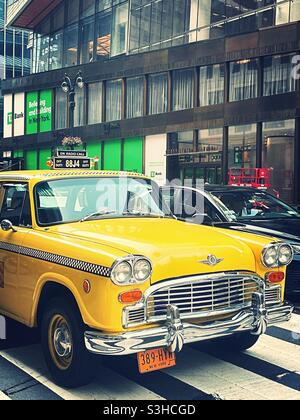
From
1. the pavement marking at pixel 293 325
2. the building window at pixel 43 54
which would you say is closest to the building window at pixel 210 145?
the building window at pixel 43 54

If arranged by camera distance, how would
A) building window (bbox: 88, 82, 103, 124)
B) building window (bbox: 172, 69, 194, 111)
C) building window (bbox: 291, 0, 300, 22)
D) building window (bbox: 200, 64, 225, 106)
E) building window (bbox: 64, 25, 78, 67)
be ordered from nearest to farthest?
building window (bbox: 291, 0, 300, 22) → building window (bbox: 200, 64, 225, 106) → building window (bbox: 172, 69, 194, 111) → building window (bbox: 88, 82, 103, 124) → building window (bbox: 64, 25, 78, 67)

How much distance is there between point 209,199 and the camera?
8.66 m

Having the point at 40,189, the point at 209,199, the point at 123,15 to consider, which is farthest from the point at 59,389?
the point at 123,15

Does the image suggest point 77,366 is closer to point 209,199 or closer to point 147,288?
point 147,288

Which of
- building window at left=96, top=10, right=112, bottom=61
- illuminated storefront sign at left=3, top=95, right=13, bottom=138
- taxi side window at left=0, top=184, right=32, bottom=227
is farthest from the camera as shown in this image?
illuminated storefront sign at left=3, top=95, right=13, bottom=138

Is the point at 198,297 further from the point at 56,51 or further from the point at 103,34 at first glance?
the point at 56,51

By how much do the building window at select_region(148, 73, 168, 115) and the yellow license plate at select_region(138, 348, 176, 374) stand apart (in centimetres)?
2636

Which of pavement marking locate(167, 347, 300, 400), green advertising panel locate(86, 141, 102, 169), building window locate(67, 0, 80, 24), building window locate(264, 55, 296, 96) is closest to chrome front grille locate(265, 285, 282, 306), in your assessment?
pavement marking locate(167, 347, 300, 400)

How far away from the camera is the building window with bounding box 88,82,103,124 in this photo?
114ft

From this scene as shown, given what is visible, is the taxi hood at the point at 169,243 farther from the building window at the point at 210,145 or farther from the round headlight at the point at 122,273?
the building window at the point at 210,145

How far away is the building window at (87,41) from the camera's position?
35906 millimetres

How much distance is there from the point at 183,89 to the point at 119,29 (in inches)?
285

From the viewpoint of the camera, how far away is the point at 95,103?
3519 centimetres

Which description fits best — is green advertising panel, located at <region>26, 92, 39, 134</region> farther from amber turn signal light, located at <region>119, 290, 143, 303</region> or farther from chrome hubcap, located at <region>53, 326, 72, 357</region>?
amber turn signal light, located at <region>119, 290, 143, 303</region>
